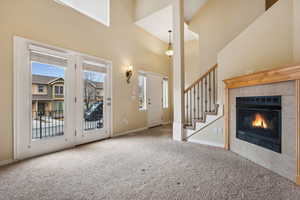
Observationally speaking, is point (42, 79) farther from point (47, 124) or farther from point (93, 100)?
point (93, 100)

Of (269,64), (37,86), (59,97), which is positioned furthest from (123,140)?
(269,64)

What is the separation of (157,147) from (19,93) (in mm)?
2877

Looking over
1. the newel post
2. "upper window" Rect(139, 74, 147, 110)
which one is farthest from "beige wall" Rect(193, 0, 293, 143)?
"upper window" Rect(139, 74, 147, 110)

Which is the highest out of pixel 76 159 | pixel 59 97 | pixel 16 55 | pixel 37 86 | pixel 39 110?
pixel 16 55

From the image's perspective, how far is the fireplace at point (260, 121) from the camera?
7.37 feet

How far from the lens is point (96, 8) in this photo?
14.2ft

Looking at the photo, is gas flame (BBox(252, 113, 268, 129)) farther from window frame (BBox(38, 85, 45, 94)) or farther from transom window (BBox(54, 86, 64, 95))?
window frame (BBox(38, 85, 45, 94))

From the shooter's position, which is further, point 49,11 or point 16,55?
point 49,11

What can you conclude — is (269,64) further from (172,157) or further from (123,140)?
(123,140)

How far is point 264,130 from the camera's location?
246 cm

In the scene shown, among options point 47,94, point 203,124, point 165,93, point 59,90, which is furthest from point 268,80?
point 165,93

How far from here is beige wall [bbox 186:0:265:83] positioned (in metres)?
3.83

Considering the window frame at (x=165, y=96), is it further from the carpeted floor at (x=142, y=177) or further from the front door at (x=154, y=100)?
the carpeted floor at (x=142, y=177)

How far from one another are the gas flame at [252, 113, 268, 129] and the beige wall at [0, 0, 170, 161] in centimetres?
341
